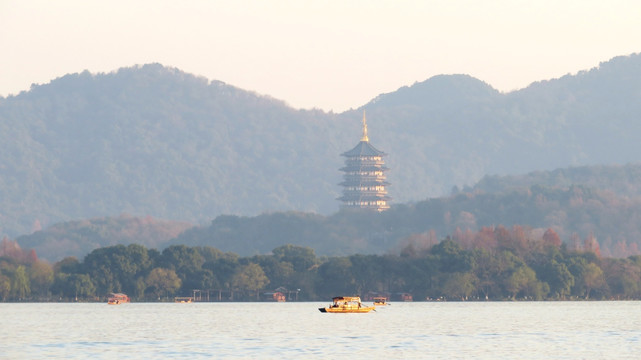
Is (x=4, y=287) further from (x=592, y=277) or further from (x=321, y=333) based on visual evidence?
(x=321, y=333)

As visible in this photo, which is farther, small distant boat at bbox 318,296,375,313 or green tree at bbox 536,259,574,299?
green tree at bbox 536,259,574,299

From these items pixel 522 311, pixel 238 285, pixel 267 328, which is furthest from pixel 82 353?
pixel 238 285

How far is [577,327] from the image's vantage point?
10994cm

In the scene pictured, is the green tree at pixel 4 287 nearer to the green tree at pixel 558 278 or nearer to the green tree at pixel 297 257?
the green tree at pixel 297 257

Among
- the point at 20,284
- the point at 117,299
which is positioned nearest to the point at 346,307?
the point at 117,299

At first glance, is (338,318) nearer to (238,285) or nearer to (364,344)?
(364,344)

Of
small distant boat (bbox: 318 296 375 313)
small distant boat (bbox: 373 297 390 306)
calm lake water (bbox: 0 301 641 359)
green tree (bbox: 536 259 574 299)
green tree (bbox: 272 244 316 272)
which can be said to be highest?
green tree (bbox: 272 244 316 272)

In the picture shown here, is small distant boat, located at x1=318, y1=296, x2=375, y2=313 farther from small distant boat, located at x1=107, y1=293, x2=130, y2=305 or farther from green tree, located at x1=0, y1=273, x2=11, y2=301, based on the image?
green tree, located at x1=0, y1=273, x2=11, y2=301

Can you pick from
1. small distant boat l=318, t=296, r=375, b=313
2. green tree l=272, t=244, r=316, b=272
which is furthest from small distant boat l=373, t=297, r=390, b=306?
small distant boat l=318, t=296, r=375, b=313

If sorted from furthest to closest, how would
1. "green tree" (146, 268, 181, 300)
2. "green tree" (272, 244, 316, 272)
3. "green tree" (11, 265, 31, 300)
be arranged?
"green tree" (272, 244, 316, 272) < "green tree" (11, 265, 31, 300) < "green tree" (146, 268, 181, 300)

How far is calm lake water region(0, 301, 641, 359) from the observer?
8392 cm

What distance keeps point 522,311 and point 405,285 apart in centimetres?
3789

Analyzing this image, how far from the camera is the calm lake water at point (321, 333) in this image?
83.9 metres

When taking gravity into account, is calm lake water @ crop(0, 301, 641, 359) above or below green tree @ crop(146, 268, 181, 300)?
below
